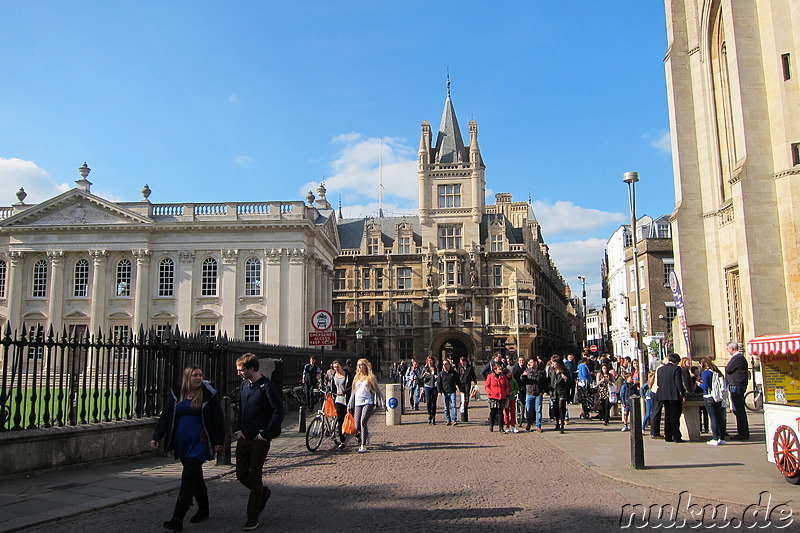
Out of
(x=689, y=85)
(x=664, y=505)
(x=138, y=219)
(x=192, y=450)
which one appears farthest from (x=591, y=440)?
(x=138, y=219)

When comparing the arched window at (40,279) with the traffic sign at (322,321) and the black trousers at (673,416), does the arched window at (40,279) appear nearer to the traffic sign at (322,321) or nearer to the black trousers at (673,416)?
the traffic sign at (322,321)

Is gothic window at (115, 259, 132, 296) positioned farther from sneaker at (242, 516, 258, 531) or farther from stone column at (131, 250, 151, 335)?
sneaker at (242, 516, 258, 531)

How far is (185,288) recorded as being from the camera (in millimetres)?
47750

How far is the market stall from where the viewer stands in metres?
9.20

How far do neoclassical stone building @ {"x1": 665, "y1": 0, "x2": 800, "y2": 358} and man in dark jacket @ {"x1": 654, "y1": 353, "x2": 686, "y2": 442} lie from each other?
8.56 meters

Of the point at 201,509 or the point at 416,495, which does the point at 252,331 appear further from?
the point at 201,509

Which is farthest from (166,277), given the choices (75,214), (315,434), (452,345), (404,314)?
(315,434)

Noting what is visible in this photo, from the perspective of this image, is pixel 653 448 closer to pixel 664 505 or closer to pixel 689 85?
pixel 664 505

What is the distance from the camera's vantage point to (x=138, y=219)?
4753 centimetres

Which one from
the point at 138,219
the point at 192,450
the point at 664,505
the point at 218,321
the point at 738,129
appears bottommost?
the point at 664,505

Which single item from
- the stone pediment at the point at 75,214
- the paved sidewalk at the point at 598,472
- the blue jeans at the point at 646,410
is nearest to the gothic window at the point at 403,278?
the stone pediment at the point at 75,214

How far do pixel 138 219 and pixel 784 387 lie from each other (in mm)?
45024

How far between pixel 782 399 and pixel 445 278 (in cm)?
5236

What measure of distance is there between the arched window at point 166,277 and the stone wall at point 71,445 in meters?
36.8
